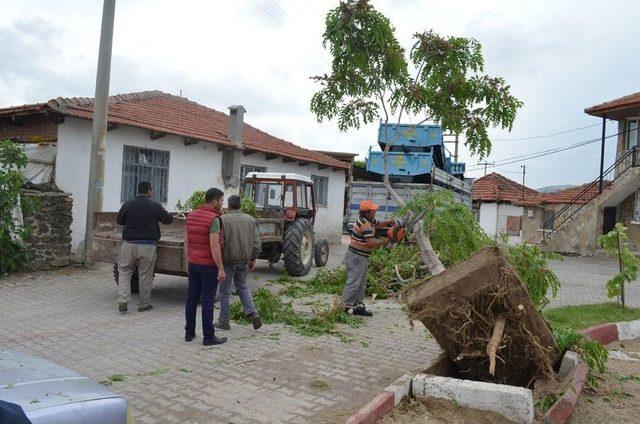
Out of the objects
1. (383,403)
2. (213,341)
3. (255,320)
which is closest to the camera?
(383,403)

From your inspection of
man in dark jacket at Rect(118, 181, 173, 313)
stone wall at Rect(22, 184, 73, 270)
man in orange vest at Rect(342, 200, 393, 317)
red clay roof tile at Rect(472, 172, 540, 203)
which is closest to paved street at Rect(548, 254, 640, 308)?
man in orange vest at Rect(342, 200, 393, 317)

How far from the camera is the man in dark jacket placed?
7727 mm

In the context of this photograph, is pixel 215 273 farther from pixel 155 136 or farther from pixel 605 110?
pixel 605 110

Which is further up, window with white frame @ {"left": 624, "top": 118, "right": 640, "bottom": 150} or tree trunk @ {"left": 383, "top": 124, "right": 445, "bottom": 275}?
window with white frame @ {"left": 624, "top": 118, "right": 640, "bottom": 150}

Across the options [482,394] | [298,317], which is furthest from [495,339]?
[298,317]

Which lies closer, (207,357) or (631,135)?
(207,357)

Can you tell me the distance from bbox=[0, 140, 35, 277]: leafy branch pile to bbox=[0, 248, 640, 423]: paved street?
3.91 ft

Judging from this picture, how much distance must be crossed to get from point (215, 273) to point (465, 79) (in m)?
6.82

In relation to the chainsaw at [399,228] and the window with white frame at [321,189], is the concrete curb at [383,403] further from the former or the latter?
→ the window with white frame at [321,189]

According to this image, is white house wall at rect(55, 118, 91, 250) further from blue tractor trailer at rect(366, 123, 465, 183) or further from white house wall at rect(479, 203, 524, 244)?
white house wall at rect(479, 203, 524, 244)

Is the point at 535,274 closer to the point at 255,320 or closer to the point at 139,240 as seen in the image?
the point at 255,320

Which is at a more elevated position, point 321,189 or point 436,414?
point 321,189

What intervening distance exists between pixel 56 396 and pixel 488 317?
3.26 meters

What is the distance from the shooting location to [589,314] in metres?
8.92
